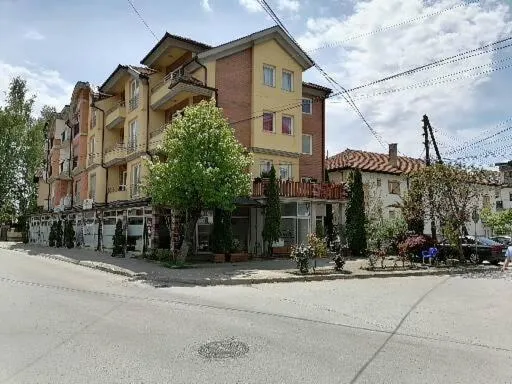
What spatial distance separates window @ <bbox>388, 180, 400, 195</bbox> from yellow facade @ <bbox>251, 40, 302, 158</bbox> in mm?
17314

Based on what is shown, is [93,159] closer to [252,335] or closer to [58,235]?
[58,235]

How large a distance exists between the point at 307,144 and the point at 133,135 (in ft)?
38.1

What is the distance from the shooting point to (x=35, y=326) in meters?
8.34

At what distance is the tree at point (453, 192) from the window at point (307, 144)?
374 inches

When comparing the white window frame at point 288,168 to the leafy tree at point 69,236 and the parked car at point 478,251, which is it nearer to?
the parked car at point 478,251

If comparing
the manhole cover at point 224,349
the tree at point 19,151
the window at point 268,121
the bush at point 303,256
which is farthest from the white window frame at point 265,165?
the tree at point 19,151

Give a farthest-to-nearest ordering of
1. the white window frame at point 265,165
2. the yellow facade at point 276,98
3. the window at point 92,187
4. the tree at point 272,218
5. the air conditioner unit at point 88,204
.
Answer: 1. the window at point 92,187
2. the air conditioner unit at point 88,204
3. the white window frame at point 265,165
4. the yellow facade at point 276,98
5. the tree at point 272,218

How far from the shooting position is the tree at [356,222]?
27.4m

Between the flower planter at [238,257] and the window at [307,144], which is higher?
the window at [307,144]

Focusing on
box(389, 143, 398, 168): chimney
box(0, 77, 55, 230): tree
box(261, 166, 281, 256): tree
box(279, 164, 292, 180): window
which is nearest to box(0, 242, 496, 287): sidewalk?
box(261, 166, 281, 256): tree

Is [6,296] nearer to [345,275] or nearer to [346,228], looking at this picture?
[345,275]

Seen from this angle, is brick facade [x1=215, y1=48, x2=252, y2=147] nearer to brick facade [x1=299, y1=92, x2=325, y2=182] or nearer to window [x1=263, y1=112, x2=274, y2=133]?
window [x1=263, y1=112, x2=274, y2=133]

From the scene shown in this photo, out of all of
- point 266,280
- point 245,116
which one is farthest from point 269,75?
point 266,280

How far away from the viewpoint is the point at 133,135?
1220 inches
